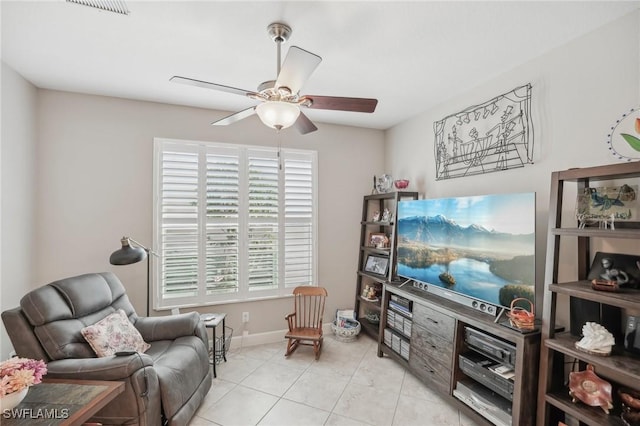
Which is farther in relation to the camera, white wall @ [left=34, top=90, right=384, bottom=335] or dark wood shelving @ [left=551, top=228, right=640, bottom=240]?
white wall @ [left=34, top=90, right=384, bottom=335]

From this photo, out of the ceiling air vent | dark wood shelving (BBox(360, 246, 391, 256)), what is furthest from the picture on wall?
the ceiling air vent

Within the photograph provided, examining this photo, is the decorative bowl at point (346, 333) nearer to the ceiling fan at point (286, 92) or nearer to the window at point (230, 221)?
the window at point (230, 221)

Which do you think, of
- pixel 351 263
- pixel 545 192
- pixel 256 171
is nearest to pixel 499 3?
pixel 545 192

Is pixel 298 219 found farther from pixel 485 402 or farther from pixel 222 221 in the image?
pixel 485 402

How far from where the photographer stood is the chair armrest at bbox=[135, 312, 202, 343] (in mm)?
2496

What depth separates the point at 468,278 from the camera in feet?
7.75

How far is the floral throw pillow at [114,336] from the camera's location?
6.72 ft

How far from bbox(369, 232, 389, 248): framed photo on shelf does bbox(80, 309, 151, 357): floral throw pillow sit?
8.43ft

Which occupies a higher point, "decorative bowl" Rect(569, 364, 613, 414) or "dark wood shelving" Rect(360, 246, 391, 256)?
"dark wood shelving" Rect(360, 246, 391, 256)

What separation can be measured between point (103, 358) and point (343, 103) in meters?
2.24

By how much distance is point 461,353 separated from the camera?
7.48 feet

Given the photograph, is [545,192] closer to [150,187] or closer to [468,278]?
[468,278]

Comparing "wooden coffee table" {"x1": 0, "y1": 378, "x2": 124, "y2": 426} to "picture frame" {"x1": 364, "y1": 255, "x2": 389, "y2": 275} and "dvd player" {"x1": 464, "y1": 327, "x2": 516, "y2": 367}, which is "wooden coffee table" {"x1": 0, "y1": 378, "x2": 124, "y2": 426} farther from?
"picture frame" {"x1": 364, "y1": 255, "x2": 389, "y2": 275}

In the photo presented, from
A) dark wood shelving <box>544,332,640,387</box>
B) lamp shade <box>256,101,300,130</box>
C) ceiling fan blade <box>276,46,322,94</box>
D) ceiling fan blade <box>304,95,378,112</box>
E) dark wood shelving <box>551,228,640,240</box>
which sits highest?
ceiling fan blade <box>276,46,322,94</box>
